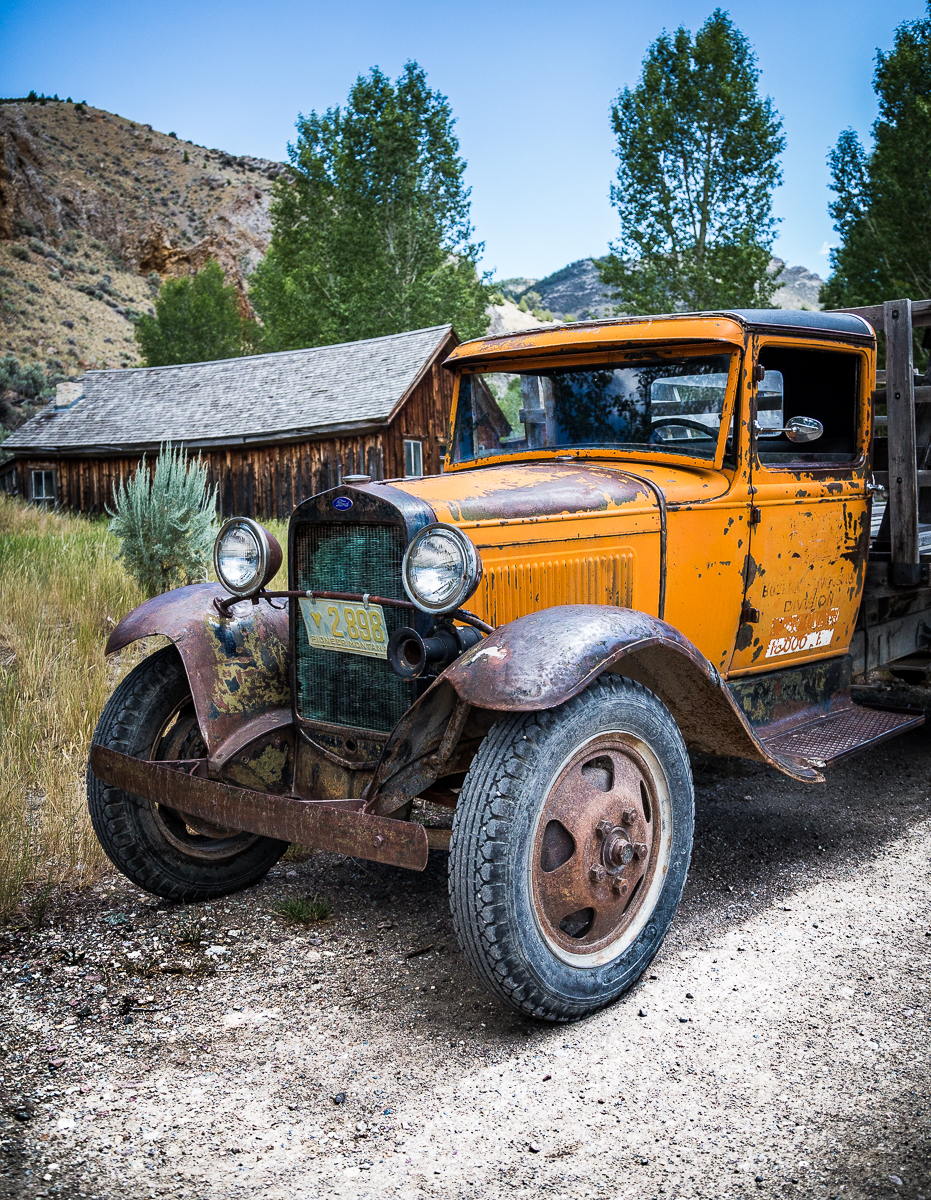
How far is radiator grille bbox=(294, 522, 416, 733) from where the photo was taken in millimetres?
3121

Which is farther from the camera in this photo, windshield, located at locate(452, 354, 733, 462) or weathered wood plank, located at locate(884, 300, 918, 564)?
weathered wood plank, located at locate(884, 300, 918, 564)

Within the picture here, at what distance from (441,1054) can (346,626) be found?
1.38 metres

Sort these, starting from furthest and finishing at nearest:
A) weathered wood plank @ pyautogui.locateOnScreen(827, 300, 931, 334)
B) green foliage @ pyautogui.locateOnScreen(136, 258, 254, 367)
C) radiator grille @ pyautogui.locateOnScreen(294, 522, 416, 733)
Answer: green foliage @ pyautogui.locateOnScreen(136, 258, 254, 367) → weathered wood plank @ pyautogui.locateOnScreen(827, 300, 931, 334) → radiator grille @ pyautogui.locateOnScreen(294, 522, 416, 733)

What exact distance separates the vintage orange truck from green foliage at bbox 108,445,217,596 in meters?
5.26

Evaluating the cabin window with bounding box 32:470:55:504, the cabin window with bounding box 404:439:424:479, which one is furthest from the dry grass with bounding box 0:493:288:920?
the cabin window with bounding box 32:470:55:504

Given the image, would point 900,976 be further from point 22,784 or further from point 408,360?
point 408,360

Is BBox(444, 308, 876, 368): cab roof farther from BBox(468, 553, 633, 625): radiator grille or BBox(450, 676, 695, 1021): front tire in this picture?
BBox(450, 676, 695, 1021): front tire

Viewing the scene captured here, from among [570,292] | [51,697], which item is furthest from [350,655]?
[570,292]

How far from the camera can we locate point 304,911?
3.59 m

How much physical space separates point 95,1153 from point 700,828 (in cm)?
291

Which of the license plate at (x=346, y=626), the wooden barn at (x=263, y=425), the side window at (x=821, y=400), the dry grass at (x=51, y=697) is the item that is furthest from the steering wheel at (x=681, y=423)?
the wooden barn at (x=263, y=425)

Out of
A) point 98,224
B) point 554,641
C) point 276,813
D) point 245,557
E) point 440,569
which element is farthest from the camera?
point 98,224

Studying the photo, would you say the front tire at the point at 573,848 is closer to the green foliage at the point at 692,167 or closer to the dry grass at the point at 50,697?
the dry grass at the point at 50,697

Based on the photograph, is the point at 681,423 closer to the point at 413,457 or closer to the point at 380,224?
the point at 413,457
